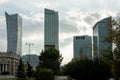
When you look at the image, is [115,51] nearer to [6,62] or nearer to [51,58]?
[51,58]

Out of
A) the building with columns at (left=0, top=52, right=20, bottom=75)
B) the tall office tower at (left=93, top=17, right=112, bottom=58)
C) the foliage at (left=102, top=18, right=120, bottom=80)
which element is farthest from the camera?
the building with columns at (left=0, top=52, right=20, bottom=75)

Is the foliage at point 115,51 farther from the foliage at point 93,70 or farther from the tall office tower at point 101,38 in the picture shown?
the tall office tower at point 101,38

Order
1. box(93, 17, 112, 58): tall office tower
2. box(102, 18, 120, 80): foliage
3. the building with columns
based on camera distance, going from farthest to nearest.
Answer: the building with columns < box(93, 17, 112, 58): tall office tower < box(102, 18, 120, 80): foliage

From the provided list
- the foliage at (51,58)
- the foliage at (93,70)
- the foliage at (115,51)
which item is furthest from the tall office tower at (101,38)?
the foliage at (51,58)

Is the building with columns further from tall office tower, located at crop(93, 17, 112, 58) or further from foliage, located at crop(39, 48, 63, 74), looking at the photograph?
tall office tower, located at crop(93, 17, 112, 58)

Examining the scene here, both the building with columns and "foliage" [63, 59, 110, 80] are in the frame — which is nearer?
"foliage" [63, 59, 110, 80]

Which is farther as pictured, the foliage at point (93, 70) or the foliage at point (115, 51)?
the foliage at point (93, 70)

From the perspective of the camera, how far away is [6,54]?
18838cm

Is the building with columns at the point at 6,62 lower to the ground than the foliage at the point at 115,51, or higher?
lower

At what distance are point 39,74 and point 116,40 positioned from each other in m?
30.9

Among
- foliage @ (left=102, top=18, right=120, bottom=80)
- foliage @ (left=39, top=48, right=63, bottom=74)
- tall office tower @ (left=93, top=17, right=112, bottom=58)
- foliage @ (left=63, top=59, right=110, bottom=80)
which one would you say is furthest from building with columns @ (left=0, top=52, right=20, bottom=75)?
foliage @ (left=102, top=18, right=120, bottom=80)

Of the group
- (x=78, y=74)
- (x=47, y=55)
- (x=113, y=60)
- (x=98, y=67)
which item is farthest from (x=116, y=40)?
(x=47, y=55)

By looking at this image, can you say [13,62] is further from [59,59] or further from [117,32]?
[117,32]

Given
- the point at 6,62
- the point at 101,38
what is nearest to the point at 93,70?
the point at 101,38
